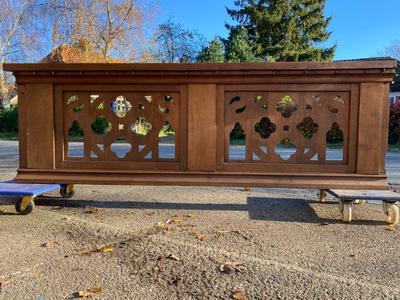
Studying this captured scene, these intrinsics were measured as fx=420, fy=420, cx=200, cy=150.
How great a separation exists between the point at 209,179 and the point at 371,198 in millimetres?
1729

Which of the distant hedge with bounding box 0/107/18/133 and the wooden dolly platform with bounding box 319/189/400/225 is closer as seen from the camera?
the wooden dolly platform with bounding box 319/189/400/225

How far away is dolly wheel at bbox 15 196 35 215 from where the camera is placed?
470 cm

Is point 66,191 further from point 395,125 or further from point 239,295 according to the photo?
point 395,125

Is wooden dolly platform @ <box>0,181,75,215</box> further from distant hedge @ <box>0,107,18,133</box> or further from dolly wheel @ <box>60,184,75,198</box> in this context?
distant hedge @ <box>0,107,18,133</box>

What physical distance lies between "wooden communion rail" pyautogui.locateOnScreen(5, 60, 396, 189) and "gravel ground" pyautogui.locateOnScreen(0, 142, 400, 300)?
46 cm

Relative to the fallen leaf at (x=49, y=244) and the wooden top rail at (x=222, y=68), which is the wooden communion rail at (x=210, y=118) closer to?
the wooden top rail at (x=222, y=68)

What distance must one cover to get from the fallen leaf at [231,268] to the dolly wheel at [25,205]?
2620 millimetres

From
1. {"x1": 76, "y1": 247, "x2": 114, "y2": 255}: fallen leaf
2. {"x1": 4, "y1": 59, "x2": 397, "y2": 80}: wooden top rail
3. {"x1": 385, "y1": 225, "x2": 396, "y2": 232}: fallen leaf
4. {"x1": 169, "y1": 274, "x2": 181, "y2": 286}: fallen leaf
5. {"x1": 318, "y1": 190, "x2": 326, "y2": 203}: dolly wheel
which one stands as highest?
{"x1": 4, "y1": 59, "x2": 397, "y2": 80}: wooden top rail

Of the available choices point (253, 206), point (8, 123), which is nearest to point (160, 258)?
point (253, 206)

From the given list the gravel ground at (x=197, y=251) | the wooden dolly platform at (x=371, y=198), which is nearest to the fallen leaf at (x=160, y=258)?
the gravel ground at (x=197, y=251)

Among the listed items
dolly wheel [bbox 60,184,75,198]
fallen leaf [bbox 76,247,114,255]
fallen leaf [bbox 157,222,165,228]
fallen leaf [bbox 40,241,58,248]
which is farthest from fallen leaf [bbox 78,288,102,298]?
dolly wheel [bbox 60,184,75,198]

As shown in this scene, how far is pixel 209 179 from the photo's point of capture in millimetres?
4824

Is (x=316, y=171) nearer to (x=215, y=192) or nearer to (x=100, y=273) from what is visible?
(x=215, y=192)

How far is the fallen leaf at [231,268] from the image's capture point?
302 centimetres
